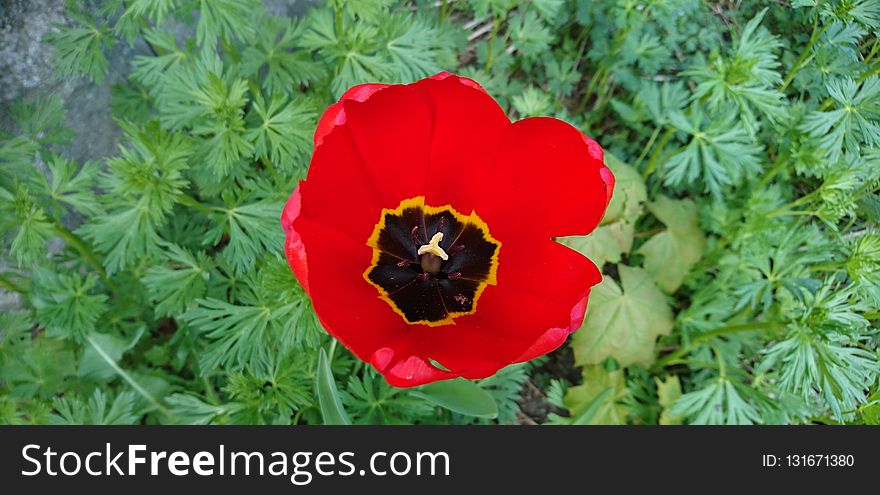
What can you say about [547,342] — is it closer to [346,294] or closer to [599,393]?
[346,294]

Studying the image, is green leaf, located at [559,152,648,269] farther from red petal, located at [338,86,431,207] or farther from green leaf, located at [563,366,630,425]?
red petal, located at [338,86,431,207]

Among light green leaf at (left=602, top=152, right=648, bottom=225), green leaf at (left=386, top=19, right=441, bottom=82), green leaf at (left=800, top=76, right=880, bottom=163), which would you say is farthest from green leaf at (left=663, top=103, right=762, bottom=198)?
green leaf at (left=386, top=19, right=441, bottom=82)

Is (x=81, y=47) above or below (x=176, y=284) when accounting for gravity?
above

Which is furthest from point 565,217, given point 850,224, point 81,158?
point 81,158

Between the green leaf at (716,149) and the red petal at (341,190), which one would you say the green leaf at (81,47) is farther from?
the green leaf at (716,149)

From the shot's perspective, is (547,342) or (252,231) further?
(252,231)

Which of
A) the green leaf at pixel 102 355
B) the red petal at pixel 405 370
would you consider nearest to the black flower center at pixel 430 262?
the red petal at pixel 405 370

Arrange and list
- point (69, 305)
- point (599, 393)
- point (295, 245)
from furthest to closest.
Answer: point (599, 393) < point (69, 305) < point (295, 245)

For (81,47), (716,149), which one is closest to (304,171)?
(81,47)
